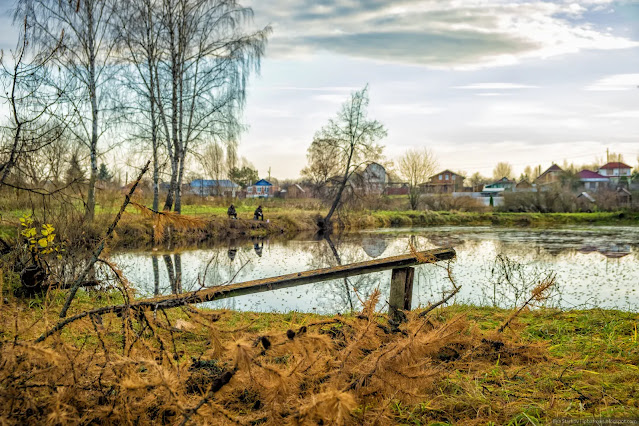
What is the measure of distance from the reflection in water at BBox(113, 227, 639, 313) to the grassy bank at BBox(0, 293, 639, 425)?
82.2 inches

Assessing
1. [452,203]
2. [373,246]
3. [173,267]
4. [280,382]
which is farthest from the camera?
[452,203]

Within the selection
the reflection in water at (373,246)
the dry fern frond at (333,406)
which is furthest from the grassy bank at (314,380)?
the reflection in water at (373,246)

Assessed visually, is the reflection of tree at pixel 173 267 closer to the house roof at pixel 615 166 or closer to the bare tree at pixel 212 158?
the bare tree at pixel 212 158

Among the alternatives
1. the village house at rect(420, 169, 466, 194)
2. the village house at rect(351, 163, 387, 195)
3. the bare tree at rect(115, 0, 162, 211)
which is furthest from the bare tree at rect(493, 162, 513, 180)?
the bare tree at rect(115, 0, 162, 211)

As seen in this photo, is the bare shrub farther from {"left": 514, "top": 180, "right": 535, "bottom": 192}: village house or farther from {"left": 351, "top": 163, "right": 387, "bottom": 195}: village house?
{"left": 351, "top": 163, "right": 387, "bottom": 195}: village house

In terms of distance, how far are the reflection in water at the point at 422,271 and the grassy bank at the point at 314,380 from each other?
82.2 inches

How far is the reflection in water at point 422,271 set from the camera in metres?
8.63

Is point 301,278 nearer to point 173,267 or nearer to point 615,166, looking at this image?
point 173,267

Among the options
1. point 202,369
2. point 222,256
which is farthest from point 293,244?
point 202,369

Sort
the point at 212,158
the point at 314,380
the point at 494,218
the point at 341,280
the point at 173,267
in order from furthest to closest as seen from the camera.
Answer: the point at 494,218, the point at 212,158, the point at 173,267, the point at 341,280, the point at 314,380

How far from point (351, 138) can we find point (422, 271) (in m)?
17.5

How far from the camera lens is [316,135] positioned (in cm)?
2875

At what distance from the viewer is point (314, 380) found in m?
2.54

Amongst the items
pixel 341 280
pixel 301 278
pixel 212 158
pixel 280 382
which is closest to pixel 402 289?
pixel 301 278
